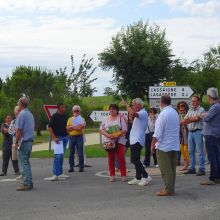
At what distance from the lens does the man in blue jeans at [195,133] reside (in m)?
12.2

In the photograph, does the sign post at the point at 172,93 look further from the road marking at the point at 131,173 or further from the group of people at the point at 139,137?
the road marking at the point at 131,173

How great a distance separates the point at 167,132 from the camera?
978 cm

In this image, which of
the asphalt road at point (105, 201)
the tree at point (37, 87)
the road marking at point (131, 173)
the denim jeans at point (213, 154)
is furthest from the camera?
the tree at point (37, 87)

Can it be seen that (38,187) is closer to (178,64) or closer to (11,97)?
(11,97)

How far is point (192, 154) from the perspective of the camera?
12.5 meters

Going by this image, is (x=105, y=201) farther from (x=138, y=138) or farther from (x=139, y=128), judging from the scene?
(x=139, y=128)

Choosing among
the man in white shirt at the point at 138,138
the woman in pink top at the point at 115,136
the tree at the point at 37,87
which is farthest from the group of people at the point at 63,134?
the tree at the point at 37,87

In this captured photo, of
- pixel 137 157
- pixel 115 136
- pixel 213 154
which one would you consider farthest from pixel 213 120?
pixel 115 136

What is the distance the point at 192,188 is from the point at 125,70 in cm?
4810

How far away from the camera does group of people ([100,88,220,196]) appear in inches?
384

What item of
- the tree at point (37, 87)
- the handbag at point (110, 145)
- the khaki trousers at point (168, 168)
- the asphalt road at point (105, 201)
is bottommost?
the asphalt road at point (105, 201)

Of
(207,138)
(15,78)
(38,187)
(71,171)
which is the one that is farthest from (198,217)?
(15,78)

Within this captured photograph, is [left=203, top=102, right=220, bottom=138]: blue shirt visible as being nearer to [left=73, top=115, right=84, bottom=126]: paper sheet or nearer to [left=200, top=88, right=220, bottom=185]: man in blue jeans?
[left=200, top=88, right=220, bottom=185]: man in blue jeans

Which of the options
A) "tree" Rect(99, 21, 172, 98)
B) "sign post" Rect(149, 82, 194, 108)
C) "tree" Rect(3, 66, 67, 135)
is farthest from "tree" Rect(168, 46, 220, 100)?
"sign post" Rect(149, 82, 194, 108)
